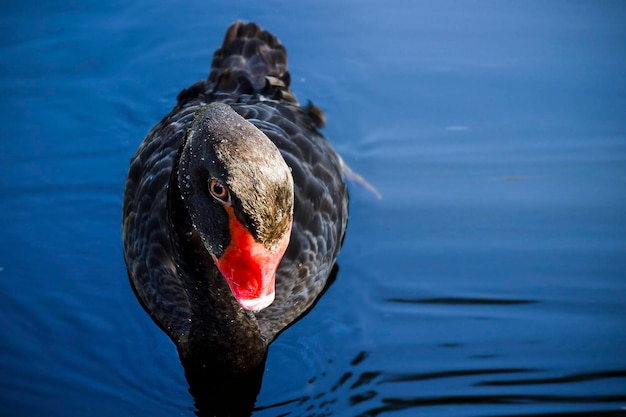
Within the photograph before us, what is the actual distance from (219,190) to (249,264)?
344 millimetres

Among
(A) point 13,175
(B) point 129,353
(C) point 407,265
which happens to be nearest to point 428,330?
(C) point 407,265

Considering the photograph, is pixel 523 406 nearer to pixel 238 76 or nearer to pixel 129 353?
pixel 129 353

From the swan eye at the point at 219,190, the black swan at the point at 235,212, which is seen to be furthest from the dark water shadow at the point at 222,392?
the swan eye at the point at 219,190

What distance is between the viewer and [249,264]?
11.2ft

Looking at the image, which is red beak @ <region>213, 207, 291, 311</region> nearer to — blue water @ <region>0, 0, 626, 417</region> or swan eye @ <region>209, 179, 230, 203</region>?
swan eye @ <region>209, 179, 230, 203</region>

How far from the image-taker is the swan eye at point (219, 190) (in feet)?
11.0

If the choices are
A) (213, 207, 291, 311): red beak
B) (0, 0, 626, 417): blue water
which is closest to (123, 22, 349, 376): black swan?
(213, 207, 291, 311): red beak

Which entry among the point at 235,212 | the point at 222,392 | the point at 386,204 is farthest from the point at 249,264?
the point at 386,204

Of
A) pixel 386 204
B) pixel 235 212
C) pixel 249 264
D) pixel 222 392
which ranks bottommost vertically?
pixel 222 392

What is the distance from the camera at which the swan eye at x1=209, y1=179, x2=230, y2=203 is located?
11.0ft

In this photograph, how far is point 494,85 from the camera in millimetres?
6359

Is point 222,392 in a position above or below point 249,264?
below

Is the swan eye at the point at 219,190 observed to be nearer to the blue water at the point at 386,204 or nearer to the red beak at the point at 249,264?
the red beak at the point at 249,264

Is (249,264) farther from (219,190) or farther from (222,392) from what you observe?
(222,392)
